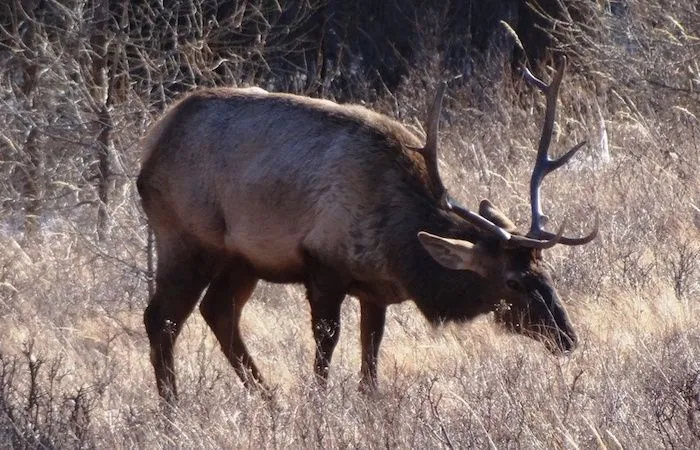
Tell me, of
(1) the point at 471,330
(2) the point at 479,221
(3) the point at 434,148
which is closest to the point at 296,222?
(3) the point at 434,148

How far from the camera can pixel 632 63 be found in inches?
550

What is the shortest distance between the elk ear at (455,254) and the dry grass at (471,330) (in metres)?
0.45

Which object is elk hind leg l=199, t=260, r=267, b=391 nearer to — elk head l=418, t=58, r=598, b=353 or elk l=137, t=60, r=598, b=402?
elk l=137, t=60, r=598, b=402

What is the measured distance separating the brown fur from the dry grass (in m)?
0.30

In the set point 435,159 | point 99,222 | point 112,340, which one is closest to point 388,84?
point 99,222

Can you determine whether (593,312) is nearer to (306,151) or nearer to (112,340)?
(306,151)

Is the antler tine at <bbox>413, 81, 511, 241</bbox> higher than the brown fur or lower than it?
higher

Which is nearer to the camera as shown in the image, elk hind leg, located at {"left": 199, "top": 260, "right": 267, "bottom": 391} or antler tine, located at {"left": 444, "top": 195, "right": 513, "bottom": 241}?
antler tine, located at {"left": 444, "top": 195, "right": 513, "bottom": 241}

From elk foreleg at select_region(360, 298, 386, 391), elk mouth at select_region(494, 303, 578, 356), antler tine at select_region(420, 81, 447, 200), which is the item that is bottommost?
elk foreleg at select_region(360, 298, 386, 391)

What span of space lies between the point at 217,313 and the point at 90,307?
2.38 meters

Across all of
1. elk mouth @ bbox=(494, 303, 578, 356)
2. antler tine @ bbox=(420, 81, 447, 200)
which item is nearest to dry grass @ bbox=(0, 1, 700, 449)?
elk mouth @ bbox=(494, 303, 578, 356)

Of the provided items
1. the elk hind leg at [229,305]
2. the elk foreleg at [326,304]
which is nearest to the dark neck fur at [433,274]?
the elk foreleg at [326,304]

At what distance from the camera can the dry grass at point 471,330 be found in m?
5.68

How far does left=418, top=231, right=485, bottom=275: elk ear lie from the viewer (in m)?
7.18
